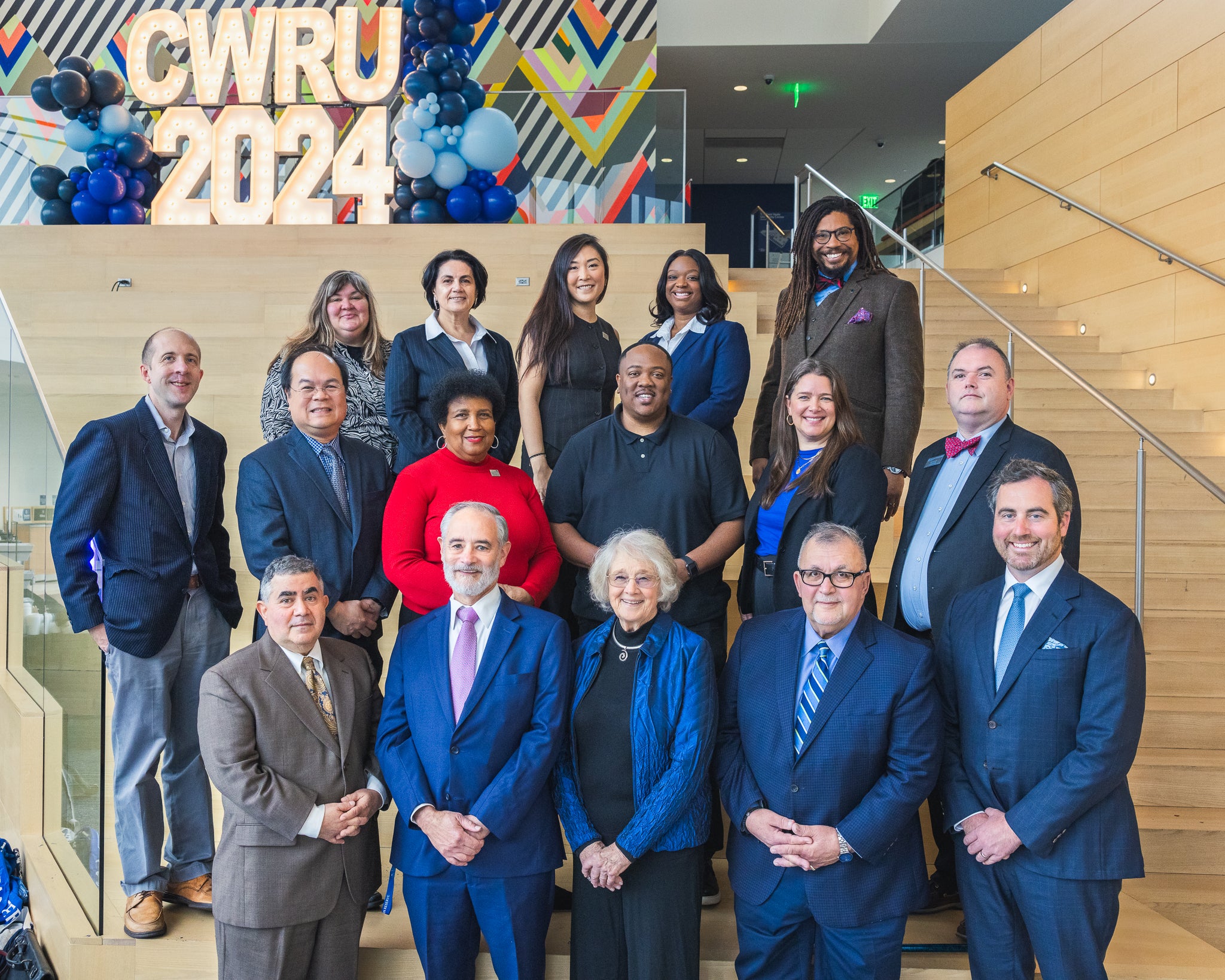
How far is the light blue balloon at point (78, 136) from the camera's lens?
7.15 m

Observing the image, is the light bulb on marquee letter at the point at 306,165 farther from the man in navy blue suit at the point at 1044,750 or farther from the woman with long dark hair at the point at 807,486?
the man in navy blue suit at the point at 1044,750

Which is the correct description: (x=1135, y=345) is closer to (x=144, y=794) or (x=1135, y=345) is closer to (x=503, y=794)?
(x=503, y=794)

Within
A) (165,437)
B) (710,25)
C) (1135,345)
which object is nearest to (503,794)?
(165,437)

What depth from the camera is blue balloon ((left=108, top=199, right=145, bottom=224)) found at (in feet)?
22.9

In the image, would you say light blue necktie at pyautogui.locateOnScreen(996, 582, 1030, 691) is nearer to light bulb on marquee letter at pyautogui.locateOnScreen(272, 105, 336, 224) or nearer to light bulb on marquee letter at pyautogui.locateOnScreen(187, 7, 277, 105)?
light bulb on marquee letter at pyautogui.locateOnScreen(272, 105, 336, 224)

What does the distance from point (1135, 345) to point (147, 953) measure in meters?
6.07

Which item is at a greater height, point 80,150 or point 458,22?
point 458,22

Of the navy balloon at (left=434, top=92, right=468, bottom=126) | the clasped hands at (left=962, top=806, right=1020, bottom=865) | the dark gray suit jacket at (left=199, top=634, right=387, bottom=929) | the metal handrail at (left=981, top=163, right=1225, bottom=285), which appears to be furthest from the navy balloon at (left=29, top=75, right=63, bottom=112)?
the clasped hands at (left=962, top=806, right=1020, bottom=865)

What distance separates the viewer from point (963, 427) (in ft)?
9.12

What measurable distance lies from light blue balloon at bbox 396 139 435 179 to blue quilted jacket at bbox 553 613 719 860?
5.03 metres

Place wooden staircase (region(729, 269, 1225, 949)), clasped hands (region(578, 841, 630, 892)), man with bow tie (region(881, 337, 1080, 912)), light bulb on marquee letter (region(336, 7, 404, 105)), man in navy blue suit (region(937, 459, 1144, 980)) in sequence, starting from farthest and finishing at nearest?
light bulb on marquee letter (region(336, 7, 404, 105)) → wooden staircase (region(729, 269, 1225, 949)) → man with bow tie (region(881, 337, 1080, 912)) → clasped hands (region(578, 841, 630, 892)) → man in navy blue suit (region(937, 459, 1144, 980))

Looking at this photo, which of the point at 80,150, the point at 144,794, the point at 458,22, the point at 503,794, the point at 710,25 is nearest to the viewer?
the point at 503,794

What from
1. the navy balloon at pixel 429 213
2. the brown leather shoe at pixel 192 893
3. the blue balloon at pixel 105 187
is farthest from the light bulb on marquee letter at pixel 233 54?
the brown leather shoe at pixel 192 893

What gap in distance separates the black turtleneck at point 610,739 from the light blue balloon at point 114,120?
6410 millimetres
